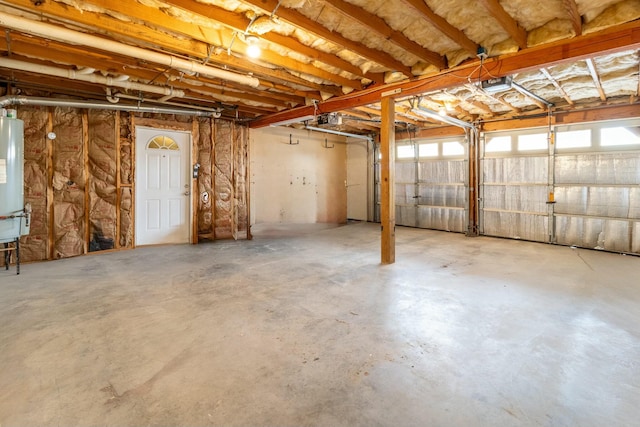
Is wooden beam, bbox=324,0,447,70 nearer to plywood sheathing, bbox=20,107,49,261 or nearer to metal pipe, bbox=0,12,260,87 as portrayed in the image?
metal pipe, bbox=0,12,260,87

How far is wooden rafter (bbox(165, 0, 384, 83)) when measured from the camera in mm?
2590

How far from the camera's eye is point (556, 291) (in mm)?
3510

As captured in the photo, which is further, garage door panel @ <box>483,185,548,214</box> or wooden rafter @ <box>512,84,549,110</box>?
garage door panel @ <box>483,185,548,214</box>

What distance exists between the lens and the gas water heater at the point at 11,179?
3736mm

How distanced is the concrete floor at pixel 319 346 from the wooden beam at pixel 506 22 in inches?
98.9

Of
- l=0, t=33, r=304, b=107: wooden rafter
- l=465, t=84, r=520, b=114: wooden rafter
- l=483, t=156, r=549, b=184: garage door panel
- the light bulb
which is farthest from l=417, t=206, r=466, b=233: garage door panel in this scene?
the light bulb

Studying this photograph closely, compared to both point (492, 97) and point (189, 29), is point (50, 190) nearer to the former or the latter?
point (189, 29)

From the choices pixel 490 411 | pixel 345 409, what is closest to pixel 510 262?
pixel 490 411

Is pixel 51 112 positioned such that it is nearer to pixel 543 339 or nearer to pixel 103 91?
pixel 103 91

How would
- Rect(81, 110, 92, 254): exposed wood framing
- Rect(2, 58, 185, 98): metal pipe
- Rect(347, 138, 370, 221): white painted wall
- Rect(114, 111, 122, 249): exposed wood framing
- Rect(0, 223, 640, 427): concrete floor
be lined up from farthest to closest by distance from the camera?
Rect(347, 138, 370, 221): white painted wall
Rect(114, 111, 122, 249): exposed wood framing
Rect(81, 110, 92, 254): exposed wood framing
Rect(2, 58, 185, 98): metal pipe
Rect(0, 223, 640, 427): concrete floor

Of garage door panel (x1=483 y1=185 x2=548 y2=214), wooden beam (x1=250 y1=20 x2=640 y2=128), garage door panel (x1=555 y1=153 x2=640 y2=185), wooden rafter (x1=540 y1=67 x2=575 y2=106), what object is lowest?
garage door panel (x1=483 y1=185 x2=548 y2=214)

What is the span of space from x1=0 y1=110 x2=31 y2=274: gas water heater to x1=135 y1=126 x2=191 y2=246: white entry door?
1.74 m

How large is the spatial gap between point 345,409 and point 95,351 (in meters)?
1.75

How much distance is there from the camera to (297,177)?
8.36 meters
